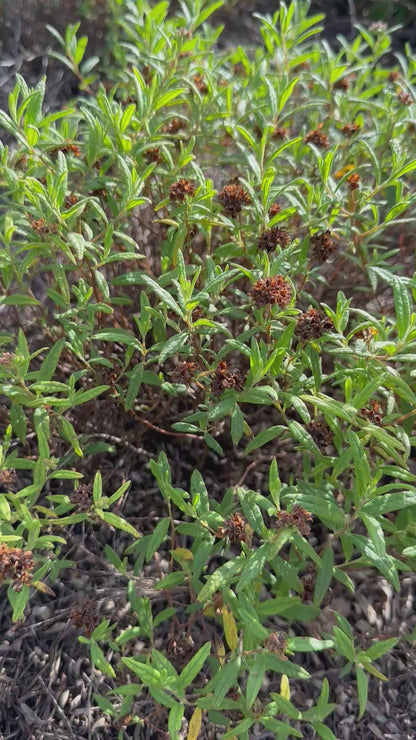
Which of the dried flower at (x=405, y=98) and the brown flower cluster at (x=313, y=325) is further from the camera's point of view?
the dried flower at (x=405, y=98)

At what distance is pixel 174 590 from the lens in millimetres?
1899

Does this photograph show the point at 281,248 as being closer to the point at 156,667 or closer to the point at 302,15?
the point at 156,667

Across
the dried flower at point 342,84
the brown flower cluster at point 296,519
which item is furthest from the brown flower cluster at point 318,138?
the brown flower cluster at point 296,519

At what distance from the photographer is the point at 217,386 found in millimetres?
1594

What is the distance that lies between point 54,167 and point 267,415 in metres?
1.07

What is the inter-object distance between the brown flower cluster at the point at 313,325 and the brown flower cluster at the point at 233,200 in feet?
1.42

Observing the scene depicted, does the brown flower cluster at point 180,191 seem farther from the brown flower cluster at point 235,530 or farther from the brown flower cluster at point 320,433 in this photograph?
the brown flower cluster at point 235,530

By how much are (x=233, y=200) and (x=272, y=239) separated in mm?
181

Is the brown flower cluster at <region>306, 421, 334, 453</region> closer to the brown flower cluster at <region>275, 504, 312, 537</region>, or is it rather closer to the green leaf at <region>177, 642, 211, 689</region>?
the brown flower cluster at <region>275, 504, 312, 537</region>

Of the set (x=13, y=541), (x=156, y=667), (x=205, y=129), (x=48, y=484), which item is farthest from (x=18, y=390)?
(x=205, y=129)

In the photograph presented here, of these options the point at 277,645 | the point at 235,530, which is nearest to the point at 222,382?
the point at 235,530

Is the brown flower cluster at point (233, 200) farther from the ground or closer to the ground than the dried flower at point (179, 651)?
farther from the ground

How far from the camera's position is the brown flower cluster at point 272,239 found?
1697 millimetres

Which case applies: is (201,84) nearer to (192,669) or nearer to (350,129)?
(350,129)
